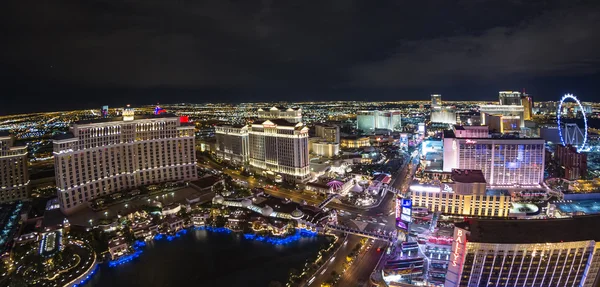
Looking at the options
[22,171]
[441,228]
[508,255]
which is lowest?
Result: [441,228]

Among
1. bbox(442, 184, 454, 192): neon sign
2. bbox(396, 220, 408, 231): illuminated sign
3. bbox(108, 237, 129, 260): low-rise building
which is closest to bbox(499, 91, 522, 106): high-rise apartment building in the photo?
bbox(442, 184, 454, 192): neon sign

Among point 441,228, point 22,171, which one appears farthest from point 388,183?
point 22,171

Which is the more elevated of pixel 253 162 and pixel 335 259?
pixel 253 162

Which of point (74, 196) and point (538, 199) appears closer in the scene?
point (74, 196)

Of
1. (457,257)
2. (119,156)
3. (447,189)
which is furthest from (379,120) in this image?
(457,257)

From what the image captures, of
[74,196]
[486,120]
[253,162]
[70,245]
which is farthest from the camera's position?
[486,120]

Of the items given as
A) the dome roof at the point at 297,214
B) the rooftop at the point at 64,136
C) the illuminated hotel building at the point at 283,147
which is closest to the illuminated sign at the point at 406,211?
the dome roof at the point at 297,214

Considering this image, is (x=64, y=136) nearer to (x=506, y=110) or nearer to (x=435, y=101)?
(x=506, y=110)

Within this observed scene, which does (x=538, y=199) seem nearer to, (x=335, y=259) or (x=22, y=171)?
(x=335, y=259)
